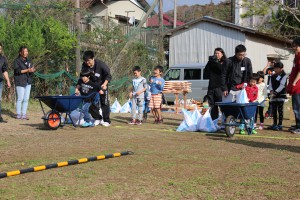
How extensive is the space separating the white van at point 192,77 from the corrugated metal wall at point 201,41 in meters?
7.64

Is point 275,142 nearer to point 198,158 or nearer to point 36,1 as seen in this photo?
point 198,158

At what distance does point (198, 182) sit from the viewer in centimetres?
523

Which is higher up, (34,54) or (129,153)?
(34,54)

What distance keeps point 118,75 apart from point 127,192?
48.6 ft

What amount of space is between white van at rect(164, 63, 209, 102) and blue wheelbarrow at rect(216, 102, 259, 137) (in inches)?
433

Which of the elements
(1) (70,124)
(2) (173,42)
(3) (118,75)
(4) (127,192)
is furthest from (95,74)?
(2) (173,42)

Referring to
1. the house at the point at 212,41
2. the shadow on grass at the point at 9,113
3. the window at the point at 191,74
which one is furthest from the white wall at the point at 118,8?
the shadow on grass at the point at 9,113

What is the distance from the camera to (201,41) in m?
29.0

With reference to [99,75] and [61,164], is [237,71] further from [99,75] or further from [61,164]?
[61,164]

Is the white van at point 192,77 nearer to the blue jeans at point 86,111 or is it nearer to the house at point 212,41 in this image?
the house at point 212,41

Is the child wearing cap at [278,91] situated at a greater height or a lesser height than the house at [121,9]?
lesser

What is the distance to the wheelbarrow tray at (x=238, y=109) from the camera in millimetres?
9086

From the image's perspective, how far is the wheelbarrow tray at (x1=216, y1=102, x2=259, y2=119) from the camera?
909 cm

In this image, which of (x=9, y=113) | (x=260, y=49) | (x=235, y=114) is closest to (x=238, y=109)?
(x=235, y=114)
